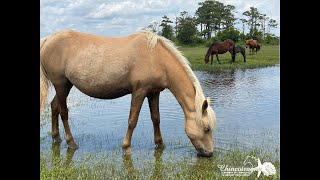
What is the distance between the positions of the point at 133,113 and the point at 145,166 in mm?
1039

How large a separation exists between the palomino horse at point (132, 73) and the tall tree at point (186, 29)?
59 centimetres

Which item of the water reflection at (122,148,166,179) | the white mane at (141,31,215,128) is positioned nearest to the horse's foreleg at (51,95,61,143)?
the water reflection at (122,148,166,179)

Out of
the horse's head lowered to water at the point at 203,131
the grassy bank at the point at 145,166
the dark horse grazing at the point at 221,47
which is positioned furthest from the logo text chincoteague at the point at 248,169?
the dark horse grazing at the point at 221,47

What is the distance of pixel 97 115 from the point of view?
8008 millimetres

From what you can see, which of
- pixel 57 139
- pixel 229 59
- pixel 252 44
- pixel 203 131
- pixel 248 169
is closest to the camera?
pixel 248 169

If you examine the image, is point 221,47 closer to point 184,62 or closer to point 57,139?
point 184,62

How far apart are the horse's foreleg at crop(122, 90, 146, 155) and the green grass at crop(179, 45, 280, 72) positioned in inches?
44.6

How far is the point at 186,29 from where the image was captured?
711cm

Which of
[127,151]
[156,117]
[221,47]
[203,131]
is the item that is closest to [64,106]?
[127,151]

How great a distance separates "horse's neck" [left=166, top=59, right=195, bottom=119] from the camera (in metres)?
6.35

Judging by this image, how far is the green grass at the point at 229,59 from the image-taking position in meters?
7.04
